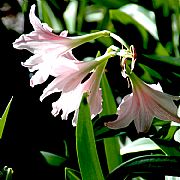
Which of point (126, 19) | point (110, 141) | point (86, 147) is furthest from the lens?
point (126, 19)

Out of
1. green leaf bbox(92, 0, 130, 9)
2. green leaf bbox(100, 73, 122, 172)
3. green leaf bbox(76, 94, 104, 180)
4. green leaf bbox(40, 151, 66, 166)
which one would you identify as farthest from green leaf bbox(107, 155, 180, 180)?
green leaf bbox(92, 0, 130, 9)

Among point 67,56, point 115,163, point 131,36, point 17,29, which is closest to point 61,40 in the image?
point 67,56

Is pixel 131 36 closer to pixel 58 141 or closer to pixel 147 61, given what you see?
pixel 147 61

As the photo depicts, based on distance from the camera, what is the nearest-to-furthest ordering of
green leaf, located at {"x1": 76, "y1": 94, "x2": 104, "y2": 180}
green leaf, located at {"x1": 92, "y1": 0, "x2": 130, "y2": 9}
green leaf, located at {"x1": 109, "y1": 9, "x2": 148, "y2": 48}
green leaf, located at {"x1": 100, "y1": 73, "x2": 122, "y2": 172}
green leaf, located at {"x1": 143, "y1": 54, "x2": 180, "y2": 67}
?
1. green leaf, located at {"x1": 76, "y1": 94, "x2": 104, "y2": 180}
2. green leaf, located at {"x1": 100, "y1": 73, "x2": 122, "y2": 172}
3. green leaf, located at {"x1": 143, "y1": 54, "x2": 180, "y2": 67}
4. green leaf, located at {"x1": 109, "y1": 9, "x2": 148, "y2": 48}
5. green leaf, located at {"x1": 92, "y1": 0, "x2": 130, "y2": 9}

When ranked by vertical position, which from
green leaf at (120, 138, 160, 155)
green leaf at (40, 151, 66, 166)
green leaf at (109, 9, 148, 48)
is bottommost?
green leaf at (40, 151, 66, 166)

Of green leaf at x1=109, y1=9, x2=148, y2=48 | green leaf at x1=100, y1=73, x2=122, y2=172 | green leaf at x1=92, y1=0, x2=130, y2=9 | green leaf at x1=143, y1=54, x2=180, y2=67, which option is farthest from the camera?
Result: green leaf at x1=92, y1=0, x2=130, y2=9

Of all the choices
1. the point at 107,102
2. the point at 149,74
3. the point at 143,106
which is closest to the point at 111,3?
the point at 149,74

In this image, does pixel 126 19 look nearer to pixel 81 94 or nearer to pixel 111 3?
pixel 111 3

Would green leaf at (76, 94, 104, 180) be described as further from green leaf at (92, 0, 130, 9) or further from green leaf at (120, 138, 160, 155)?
green leaf at (92, 0, 130, 9)
